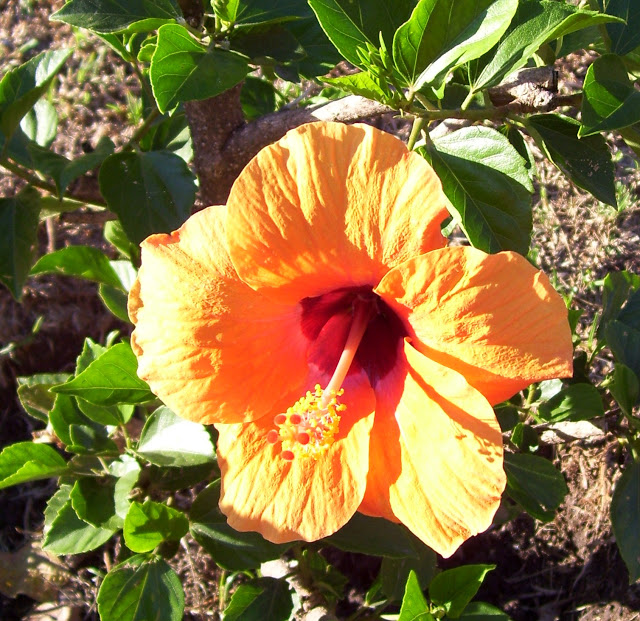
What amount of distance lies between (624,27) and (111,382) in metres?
1.34

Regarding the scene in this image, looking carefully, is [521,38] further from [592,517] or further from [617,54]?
[592,517]

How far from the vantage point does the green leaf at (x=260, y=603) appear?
1.95 meters

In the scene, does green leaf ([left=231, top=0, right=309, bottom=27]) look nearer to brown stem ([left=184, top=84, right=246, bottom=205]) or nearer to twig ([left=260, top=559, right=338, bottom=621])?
brown stem ([left=184, top=84, right=246, bottom=205])

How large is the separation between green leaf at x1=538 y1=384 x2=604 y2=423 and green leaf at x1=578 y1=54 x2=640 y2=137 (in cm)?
82

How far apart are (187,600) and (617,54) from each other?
2463mm

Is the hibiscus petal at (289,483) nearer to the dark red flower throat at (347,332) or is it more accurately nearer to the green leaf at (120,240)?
the dark red flower throat at (347,332)

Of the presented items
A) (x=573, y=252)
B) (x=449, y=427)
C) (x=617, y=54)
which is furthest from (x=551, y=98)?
(x=573, y=252)

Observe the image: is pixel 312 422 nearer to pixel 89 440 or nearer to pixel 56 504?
pixel 89 440

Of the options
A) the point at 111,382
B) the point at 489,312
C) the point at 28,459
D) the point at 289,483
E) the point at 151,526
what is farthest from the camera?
the point at 28,459

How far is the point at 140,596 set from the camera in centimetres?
177

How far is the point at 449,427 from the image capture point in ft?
4.20

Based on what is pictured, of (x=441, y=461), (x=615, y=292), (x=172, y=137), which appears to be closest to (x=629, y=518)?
(x=615, y=292)

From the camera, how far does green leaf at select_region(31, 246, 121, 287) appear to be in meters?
2.10

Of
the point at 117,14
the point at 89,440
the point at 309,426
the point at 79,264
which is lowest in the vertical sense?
the point at 89,440
